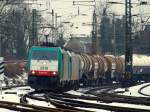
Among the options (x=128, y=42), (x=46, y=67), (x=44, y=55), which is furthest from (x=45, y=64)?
(x=128, y=42)

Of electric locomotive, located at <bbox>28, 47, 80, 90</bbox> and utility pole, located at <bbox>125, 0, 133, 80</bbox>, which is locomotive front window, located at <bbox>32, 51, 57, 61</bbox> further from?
utility pole, located at <bbox>125, 0, 133, 80</bbox>

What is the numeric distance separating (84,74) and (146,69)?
20.0 meters

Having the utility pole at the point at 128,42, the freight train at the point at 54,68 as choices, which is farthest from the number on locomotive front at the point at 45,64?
the utility pole at the point at 128,42

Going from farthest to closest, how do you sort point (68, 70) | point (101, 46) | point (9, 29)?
1. point (101, 46)
2. point (9, 29)
3. point (68, 70)

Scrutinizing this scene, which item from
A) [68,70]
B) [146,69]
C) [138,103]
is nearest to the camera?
[138,103]

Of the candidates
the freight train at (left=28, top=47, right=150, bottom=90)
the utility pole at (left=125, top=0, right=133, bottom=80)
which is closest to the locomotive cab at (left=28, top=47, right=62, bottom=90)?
the freight train at (left=28, top=47, right=150, bottom=90)

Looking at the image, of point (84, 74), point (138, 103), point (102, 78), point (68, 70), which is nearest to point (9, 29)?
point (102, 78)

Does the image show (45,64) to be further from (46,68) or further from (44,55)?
(44,55)

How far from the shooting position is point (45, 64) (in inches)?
1318

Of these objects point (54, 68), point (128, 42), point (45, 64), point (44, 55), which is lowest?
point (54, 68)

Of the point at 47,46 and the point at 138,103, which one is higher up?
the point at 47,46

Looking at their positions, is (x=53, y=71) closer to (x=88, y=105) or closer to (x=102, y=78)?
(x=88, y=105)

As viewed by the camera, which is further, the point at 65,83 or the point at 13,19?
the point at 13,19

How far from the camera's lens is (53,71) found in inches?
1319
